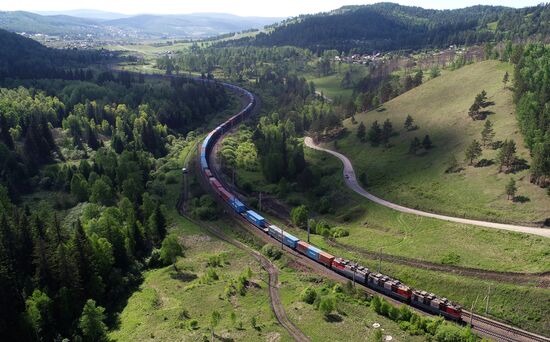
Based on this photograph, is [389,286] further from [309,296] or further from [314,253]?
[314,253]

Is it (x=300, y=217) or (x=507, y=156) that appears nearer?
(x=507, y=156)

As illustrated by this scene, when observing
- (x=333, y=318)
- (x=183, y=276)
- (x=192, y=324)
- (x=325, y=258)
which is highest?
(x=333, y=318)

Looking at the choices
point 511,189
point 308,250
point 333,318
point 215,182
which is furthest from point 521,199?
point 215,182

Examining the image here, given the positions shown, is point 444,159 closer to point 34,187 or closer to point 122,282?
point 122,282

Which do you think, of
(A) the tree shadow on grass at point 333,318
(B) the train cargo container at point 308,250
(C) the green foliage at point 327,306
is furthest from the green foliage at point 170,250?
(A) the tree shadow on grass at point 333,318

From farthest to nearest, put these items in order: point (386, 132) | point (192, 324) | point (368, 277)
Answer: point (386, 132) < point (368, 277) < point (192, 324)

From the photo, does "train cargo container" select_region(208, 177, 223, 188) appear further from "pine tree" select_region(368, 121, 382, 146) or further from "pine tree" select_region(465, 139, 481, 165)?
"pine tree" select_region(465, 139, 481, 165)

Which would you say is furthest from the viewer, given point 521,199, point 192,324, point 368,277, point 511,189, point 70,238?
point 511,189
